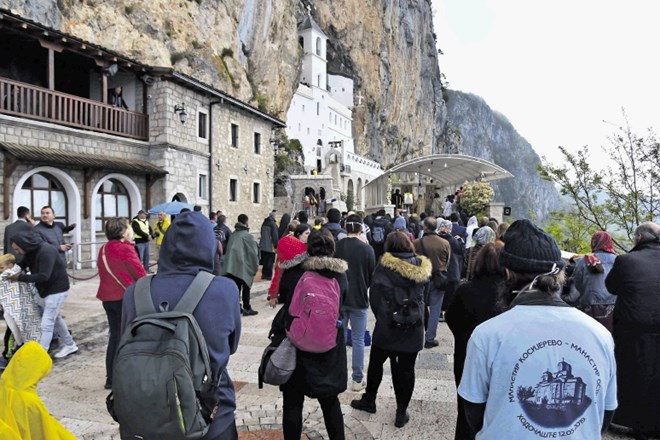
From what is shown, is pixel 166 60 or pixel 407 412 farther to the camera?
pixel 166 60

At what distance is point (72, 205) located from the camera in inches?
547

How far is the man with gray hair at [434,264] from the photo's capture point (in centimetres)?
614

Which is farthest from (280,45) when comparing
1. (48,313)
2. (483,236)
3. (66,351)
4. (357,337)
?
(357,337)

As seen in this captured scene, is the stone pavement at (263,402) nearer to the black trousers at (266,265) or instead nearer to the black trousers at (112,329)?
the black trousers at (112,329)

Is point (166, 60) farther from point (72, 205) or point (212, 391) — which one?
point (212, 391)

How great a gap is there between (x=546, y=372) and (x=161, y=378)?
62.0 inches

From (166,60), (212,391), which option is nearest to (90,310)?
(212,391)

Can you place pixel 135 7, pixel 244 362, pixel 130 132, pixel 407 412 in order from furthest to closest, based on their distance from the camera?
pixel 135 7, pixel 130 132, pixel 244 362, pixel 407 412

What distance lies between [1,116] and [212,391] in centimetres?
1332

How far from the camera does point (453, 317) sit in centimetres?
328

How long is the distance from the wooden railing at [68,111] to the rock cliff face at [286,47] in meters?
3.75

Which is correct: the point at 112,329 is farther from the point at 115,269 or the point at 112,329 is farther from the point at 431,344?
the point at 431,344

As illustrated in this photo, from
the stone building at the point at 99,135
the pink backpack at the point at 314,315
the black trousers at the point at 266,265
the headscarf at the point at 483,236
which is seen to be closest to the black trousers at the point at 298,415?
the pink backpack at the point at 314,315

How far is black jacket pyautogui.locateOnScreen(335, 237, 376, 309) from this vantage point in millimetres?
Result: 4645
